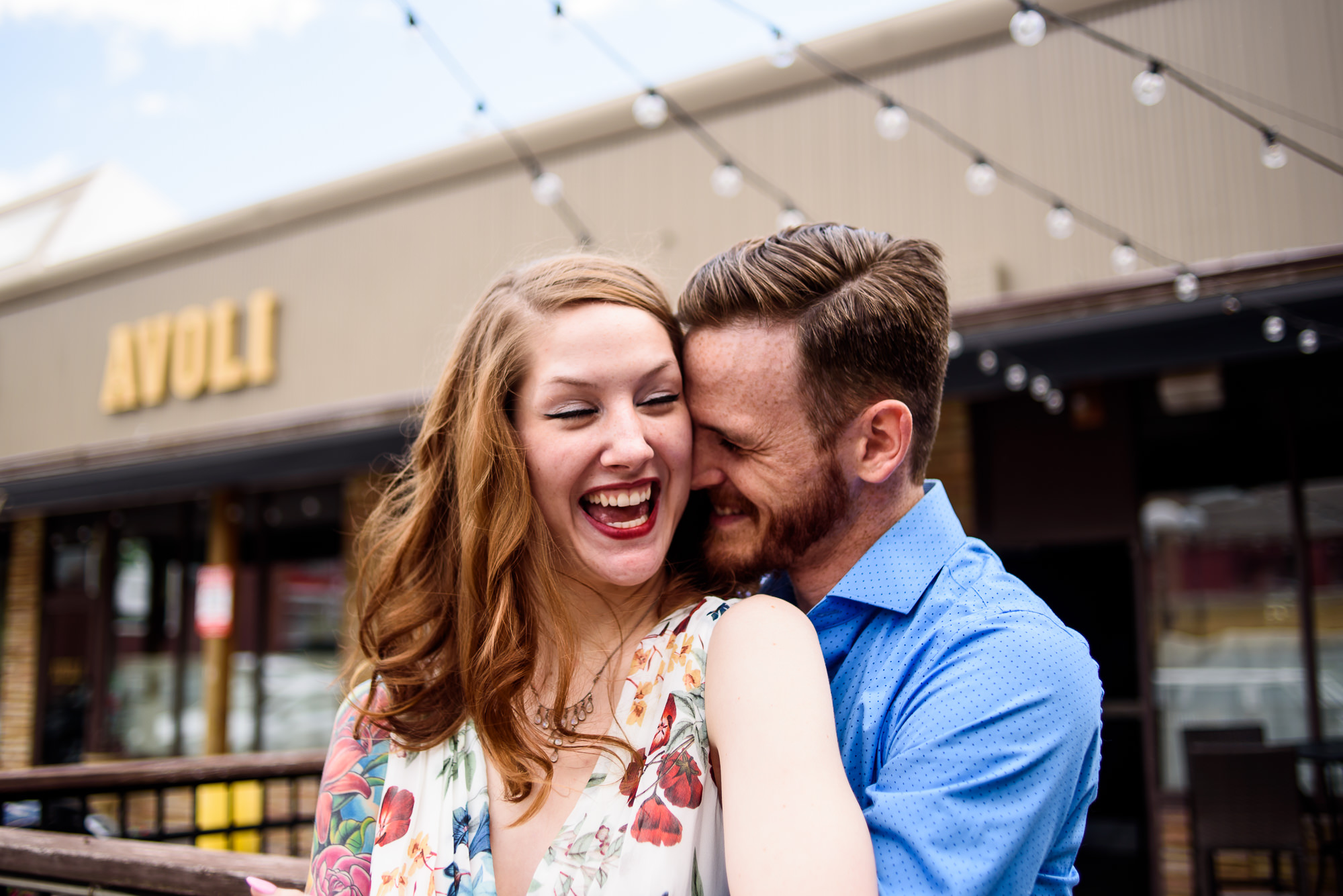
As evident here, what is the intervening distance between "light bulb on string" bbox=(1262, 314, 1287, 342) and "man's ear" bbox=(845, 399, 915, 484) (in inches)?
154

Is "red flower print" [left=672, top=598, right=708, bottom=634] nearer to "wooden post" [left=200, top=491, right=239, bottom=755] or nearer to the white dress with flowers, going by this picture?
the white dress with flowers

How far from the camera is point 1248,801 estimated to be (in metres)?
4.74

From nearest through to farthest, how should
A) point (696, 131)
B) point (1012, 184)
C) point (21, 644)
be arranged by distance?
point (1012, 184), point (696, 131), point (21, 644)

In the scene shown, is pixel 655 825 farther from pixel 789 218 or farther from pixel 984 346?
pixel 789 218

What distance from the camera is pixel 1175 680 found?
627 cm

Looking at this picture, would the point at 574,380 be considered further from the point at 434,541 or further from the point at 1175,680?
the point at 1175,680

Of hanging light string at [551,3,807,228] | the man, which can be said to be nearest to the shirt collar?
the man

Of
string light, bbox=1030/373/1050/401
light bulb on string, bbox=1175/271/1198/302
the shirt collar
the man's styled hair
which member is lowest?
the shirt collar

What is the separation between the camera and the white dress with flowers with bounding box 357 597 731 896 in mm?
1268

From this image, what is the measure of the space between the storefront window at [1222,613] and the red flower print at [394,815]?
5.77 m

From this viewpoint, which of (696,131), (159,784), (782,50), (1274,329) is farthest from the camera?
(696,131)

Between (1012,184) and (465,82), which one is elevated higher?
(1012,184)

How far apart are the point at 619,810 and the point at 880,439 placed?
2.25ft

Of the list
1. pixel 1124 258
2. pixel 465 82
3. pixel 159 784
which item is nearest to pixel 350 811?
pixel 159 784
